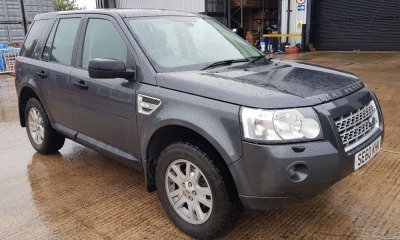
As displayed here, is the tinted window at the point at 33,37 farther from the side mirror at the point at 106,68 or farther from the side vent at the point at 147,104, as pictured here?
the side vent at the point at 147,104

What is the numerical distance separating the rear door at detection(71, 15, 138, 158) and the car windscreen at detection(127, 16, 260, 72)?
0.62 ft

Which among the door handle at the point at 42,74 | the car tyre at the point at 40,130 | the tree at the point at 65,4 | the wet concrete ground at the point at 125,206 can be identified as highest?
the tree at the point at 65,4

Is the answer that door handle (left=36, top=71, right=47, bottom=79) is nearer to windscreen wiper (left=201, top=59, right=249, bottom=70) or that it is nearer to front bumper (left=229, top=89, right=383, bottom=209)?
windscreen wiper (left=201, top=59, right=249, bottom=70)

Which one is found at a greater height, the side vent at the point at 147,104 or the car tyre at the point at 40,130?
the side vent at the point at 147,104

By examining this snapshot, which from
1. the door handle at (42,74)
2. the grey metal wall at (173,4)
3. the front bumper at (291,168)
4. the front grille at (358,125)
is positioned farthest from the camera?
the grey metal wall at (173,4)

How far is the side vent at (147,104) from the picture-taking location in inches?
108

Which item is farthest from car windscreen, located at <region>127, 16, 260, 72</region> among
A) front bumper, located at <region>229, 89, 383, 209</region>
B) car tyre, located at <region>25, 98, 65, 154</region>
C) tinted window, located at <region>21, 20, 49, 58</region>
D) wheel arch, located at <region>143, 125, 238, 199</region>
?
car tyre, located at <region>25, 98, 65, 154</region>

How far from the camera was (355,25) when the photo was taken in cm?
1538

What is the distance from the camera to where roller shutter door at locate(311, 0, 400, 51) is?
14453 mm

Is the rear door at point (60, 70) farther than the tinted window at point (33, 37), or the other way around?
the tinted window at point (33, 37)

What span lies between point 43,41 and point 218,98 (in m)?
2.78

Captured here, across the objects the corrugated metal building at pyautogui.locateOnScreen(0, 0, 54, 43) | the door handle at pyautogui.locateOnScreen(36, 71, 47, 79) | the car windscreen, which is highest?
the corrugated metal building at pyautogui.locateOnScreen(0, 0, 54, 43)

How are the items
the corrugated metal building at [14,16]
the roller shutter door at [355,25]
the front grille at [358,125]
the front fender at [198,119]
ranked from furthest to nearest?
the corrugated metal building at [14,16], the roller shutter door at [355,25], the front grille at [358,125], the front fender at [198,119]

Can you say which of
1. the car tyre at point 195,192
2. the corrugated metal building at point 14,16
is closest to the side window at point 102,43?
the car tyre at point 195,192
